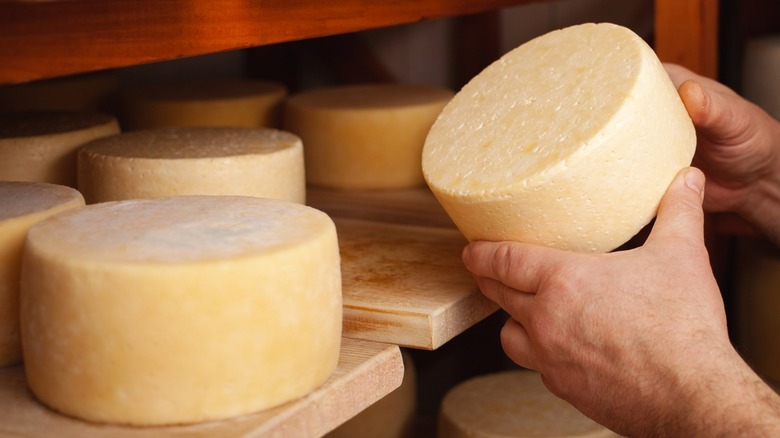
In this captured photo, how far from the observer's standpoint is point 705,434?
1.01m

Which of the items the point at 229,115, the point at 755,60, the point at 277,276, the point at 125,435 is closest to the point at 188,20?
the point at 277,276

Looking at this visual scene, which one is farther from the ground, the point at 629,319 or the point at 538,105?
the point at 538,105

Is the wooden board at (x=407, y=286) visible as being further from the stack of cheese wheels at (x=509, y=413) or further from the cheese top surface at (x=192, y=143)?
the stack of cheese wheels at (x=509, y=413)

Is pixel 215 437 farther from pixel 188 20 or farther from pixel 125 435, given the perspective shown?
pixel 188 20

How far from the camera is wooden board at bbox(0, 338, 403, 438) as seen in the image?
0.86m

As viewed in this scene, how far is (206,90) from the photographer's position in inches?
75.5

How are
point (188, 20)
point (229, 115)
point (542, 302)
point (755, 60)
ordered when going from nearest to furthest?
point (188, 20) < point (542, 302) < point (229, 115) < point (755, 60)

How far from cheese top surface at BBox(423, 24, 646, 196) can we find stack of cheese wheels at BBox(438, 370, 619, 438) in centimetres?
60

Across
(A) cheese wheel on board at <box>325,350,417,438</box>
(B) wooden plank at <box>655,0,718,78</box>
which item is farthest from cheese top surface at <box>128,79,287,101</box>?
(B) wooden plank at <box>655,0,718,78</box>

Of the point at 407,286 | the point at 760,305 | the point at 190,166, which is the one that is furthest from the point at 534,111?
the point at 760,305

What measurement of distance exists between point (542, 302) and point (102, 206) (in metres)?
0.48

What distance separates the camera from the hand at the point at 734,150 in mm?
1352

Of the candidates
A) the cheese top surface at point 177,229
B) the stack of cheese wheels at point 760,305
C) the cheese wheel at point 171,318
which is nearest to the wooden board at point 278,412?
the cheese wheel at point 171,318

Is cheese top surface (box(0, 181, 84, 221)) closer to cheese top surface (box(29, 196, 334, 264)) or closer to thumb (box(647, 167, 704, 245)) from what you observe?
cheese top surface (box(29, 196, 334, 264))
